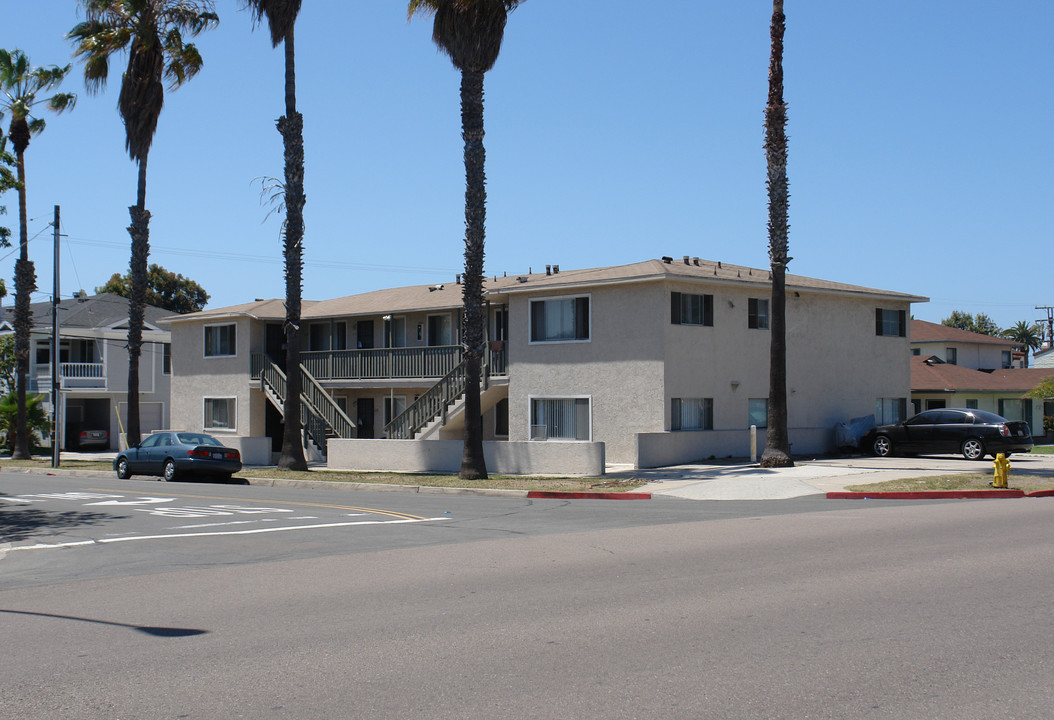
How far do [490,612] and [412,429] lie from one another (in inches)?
942

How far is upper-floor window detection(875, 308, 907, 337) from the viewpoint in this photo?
35.2 metres

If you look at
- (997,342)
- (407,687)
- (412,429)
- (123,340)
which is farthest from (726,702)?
(997,342)

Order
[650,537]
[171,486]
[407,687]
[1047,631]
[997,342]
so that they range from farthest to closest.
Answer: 1. [997,342]
2. [171,486]
3. [650,537]
4. [1047,631]
5. [407,687]

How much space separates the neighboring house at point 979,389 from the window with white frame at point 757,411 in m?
18.7

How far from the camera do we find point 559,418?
30.3m

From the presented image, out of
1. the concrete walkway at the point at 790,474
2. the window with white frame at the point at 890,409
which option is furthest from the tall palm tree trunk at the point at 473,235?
the window with white frame at the point at 890,409

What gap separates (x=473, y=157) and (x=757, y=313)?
11.3 m

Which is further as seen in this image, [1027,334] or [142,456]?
[1027,334]

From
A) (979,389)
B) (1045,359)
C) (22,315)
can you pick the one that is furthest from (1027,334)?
(22,315)

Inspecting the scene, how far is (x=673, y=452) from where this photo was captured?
91.8ft

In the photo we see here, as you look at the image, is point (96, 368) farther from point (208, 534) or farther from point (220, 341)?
point (208, 534)

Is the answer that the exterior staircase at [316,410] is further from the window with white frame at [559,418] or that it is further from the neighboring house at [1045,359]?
the neighboring house at [1045,359]

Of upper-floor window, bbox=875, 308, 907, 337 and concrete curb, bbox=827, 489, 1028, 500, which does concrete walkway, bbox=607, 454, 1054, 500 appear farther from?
upper-floor window, bbox=875, 308, 907, 337

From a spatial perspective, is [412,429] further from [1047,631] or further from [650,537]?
[1047,631]
